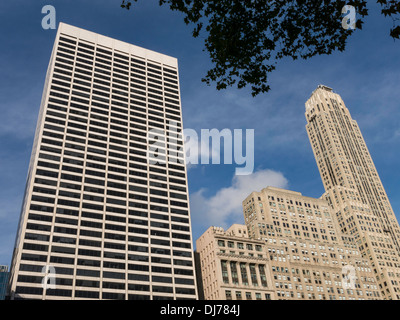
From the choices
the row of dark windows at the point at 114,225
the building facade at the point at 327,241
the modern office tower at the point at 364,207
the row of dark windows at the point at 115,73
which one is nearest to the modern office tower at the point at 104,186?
the row of dark windows at the point at 114,225

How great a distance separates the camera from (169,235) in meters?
124

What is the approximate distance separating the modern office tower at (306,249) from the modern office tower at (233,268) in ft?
15.5

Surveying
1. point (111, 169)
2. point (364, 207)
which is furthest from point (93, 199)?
point (364, 207)

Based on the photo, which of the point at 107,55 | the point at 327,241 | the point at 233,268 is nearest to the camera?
the point at 233,268

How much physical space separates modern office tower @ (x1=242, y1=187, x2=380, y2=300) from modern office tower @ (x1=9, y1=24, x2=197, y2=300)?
93.5 ft

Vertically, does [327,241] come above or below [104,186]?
below

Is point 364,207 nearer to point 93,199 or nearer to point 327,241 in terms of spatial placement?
point 327,241

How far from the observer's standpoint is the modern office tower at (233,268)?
112438mm

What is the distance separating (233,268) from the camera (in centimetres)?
11719

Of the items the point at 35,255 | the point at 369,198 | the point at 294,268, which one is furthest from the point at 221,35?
the point at 369,198

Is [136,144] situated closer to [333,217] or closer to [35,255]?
[35,255]

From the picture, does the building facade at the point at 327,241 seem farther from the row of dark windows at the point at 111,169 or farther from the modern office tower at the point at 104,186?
the row of dark windows at the point at 111,169

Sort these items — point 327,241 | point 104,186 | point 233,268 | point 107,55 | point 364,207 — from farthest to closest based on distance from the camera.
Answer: point 364,207 < point 107,55 < point 327,241 < point 104,186 < point 233,268

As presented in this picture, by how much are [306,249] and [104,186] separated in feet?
244
